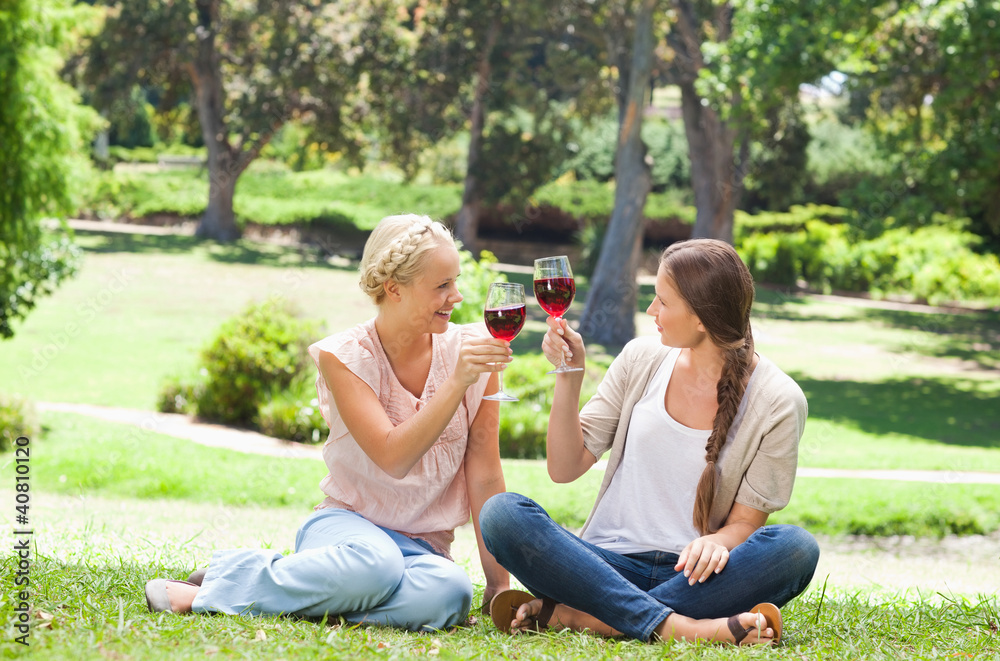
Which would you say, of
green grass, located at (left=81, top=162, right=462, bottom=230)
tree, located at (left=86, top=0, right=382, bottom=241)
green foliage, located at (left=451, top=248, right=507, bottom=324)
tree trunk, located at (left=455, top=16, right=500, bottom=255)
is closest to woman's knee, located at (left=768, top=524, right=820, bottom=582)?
green foliage, located at (left=451, top=248, right=507, bottom=324)

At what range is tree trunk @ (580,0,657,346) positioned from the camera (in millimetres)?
14883

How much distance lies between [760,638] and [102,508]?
15.6 ft

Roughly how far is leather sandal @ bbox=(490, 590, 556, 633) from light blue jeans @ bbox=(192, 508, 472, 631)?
0.10 meters

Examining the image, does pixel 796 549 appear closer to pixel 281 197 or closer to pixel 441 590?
pixel 441 590

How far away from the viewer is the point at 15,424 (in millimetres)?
8023

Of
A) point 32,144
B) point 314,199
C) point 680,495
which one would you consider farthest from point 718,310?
point 314,199

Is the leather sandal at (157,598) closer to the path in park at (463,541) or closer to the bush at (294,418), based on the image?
the path in park at (463,541)

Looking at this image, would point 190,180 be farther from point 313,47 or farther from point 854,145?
point 854,145

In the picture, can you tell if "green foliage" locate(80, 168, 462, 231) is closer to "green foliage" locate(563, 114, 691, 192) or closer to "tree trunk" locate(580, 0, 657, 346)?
"green foliage" locate(563, 114, 691, 192)

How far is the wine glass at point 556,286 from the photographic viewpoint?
9.29ft

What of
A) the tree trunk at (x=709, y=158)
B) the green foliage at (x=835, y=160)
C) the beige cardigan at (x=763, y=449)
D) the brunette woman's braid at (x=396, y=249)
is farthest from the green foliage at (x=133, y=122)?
the beige cardigan at (x=763, y=449)

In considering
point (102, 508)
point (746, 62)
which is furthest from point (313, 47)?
point (102, 508)

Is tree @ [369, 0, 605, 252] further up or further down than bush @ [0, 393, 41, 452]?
further up

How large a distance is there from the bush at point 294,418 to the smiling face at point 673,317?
19.4 feet
